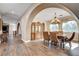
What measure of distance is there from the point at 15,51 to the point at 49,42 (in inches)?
31.2

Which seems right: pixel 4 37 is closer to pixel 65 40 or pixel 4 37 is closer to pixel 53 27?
pixel 53 27

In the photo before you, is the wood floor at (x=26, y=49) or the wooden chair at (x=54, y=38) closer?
the wood floor at (x=26, y=49)

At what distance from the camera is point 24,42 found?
10.9 ft

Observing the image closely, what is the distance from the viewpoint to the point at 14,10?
3.27 meters

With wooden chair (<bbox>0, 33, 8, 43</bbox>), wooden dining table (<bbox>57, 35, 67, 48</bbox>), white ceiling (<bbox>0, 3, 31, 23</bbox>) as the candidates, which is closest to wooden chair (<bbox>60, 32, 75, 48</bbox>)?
wooden dining table (<bbox>57, 35, 67, 48</bbox>)

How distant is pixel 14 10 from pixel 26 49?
2.95ft

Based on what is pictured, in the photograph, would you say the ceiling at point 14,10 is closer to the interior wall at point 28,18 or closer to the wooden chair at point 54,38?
the interior wall at point 28,18

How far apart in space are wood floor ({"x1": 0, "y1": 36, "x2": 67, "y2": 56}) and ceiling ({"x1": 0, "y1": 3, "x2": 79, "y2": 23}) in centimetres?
43

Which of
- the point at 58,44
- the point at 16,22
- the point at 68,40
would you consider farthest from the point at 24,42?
the point at 68,40

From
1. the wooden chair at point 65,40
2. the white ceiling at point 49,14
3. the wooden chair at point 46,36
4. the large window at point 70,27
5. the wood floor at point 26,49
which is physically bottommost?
the wood floor at point 26,49

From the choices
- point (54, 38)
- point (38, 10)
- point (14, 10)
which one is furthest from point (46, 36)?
point (14, 10)

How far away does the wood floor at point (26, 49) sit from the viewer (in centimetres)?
320

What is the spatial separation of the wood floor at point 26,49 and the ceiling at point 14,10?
43 cm

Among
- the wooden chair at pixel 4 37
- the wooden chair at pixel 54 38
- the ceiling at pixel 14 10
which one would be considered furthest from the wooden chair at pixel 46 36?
the wooden chair at pixel 4 37
